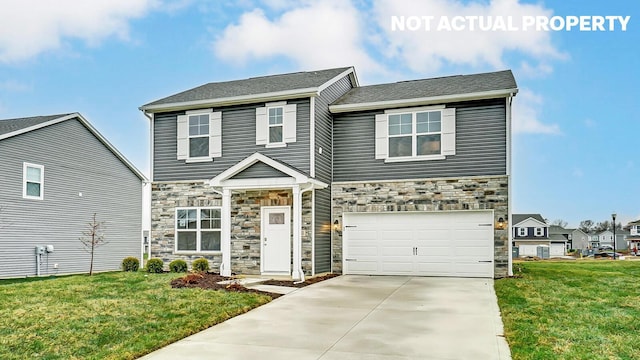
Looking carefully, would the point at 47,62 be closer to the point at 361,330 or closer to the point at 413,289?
the point at 413,289

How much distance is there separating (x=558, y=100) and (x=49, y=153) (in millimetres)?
21925

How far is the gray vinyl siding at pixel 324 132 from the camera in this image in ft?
47.9

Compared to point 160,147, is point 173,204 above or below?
below

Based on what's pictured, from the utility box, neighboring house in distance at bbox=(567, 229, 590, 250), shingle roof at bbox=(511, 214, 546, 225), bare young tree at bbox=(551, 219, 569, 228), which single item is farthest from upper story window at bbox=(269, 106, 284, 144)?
bare young tree at bbox=(551, 219, 569, 228)

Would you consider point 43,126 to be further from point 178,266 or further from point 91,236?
point 178,266

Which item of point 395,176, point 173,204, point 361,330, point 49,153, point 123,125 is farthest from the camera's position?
point 123,125

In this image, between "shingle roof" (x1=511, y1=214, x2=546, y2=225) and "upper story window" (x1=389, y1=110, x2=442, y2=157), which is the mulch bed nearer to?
"upper story window" (x1=389, y1=110, x2=442, y2=157)

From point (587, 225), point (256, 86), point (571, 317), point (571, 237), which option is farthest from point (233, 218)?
point (587, 225)

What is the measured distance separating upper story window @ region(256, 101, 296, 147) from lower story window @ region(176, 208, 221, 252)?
2619 millimetres

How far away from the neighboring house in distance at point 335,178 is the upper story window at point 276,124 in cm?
3

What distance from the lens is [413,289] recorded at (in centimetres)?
1156

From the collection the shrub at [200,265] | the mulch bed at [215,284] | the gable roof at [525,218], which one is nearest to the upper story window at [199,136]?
the shrub at [200,265]

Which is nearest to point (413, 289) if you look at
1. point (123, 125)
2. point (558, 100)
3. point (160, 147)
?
point (160, 147)

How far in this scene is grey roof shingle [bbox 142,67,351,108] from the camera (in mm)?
15312
